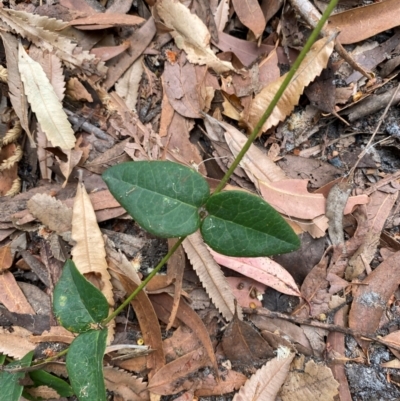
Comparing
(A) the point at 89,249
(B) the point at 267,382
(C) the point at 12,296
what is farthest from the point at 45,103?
(B) the point at 267,382

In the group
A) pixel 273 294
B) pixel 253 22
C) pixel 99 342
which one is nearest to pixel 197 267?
pixel 273 294

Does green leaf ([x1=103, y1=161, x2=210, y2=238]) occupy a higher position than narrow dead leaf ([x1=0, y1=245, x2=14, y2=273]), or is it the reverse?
green leaf ([x1=103, y1=161, x2=210, y2=238])

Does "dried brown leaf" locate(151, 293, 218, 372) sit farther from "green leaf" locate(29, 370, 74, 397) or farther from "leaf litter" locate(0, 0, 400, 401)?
"green leaf" locate(29, 370, 74, 397)

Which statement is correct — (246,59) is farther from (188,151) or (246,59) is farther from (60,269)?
(60,269)

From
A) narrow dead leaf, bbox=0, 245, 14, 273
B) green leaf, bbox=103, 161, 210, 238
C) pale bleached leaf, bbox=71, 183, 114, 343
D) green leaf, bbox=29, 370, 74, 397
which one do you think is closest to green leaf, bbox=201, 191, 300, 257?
green leaf, bbox=103, 161, 210, 238

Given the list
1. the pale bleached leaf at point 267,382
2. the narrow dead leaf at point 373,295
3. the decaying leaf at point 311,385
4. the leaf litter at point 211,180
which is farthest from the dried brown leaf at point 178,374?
the narrow dead leaf at point 373,295

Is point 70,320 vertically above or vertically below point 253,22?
below

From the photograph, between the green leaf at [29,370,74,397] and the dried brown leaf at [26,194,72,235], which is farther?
the dried brown leaf at [26,194,72,235]

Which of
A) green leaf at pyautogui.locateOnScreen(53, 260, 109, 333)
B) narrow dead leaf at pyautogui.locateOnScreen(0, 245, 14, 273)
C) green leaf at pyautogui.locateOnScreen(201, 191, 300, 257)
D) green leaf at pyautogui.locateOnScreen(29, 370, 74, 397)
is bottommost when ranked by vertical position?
green leaf at pyautogui.locateOnScreen(29, 370, 74, 397)
